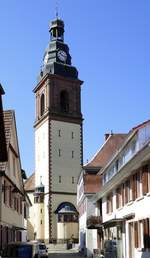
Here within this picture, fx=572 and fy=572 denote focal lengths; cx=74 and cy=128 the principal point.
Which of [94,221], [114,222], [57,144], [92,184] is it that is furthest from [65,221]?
[114,222]

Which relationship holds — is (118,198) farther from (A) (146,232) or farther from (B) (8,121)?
(A) (146,232)

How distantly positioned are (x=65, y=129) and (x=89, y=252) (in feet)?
149

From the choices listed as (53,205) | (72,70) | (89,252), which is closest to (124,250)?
(89,252)

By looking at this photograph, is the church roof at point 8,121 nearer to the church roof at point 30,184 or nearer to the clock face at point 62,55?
the clock face at point 62,55

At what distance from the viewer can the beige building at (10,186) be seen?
3359 centimetres

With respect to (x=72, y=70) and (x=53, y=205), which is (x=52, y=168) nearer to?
(x=53, y=205)

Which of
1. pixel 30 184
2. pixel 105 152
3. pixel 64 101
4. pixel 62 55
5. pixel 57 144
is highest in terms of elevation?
pixel 62 55

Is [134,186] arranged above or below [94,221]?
above

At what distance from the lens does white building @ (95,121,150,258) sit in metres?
25.8

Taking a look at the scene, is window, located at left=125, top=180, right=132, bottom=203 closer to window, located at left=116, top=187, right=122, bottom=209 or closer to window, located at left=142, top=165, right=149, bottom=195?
window, located at left=116, top=187, right=122, bottom=209

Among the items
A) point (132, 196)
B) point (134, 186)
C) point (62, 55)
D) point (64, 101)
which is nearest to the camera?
point (134, 186)

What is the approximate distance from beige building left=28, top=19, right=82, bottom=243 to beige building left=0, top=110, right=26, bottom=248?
44244mm

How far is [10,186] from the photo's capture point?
3741cm

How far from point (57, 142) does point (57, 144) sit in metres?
0.37
